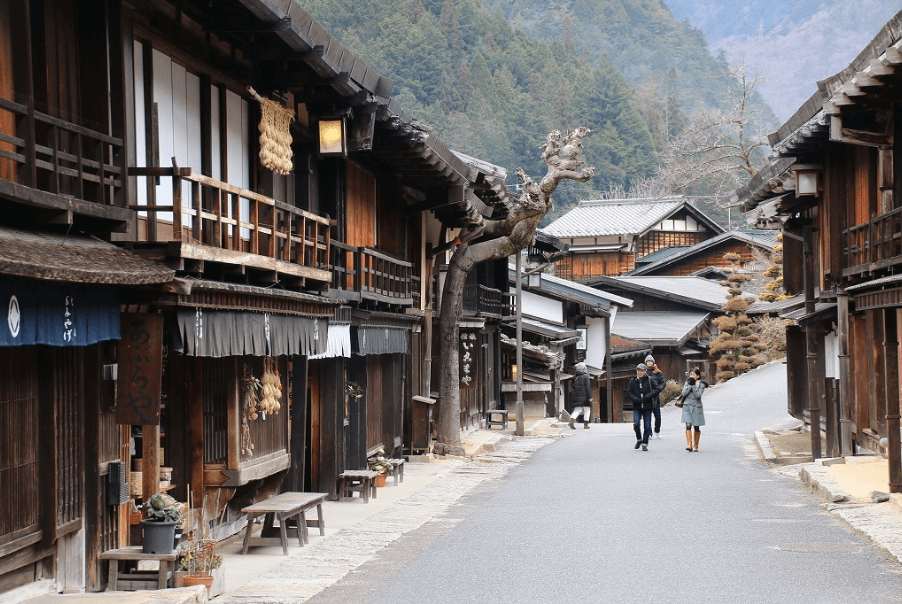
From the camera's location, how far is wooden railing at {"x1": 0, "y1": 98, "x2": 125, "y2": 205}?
347 inches

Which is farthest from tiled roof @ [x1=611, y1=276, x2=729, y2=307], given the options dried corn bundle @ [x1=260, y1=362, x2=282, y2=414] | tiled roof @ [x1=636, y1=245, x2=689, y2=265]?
dried corn bundle @ [x1=260, y1=362, x2=282, y2=414]

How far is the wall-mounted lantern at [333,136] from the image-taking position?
1650 cm

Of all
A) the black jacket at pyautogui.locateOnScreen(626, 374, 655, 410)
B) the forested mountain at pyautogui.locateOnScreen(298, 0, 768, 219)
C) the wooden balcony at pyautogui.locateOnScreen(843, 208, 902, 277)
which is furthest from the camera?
the forested mountain at pyautogui.locateOnScreen(298, 0, 768, 219)

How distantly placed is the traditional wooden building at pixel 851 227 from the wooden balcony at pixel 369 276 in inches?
319

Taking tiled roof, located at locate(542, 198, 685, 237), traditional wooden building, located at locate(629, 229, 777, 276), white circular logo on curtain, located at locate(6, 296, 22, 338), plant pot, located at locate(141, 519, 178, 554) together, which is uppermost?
tiled roof, located at locate(542, 198, 685, 237)

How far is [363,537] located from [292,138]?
5849 mm

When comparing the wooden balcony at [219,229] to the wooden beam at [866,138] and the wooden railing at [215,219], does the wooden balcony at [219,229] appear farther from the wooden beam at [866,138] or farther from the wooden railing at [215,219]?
the wooden beam at [866,138]

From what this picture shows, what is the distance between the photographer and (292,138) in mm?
16312

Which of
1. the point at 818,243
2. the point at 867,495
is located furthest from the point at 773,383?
the point at 867,495

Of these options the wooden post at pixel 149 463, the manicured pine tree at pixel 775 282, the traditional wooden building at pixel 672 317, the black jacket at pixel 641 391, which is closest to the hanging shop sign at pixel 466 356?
the black jacket at pixel 641 391

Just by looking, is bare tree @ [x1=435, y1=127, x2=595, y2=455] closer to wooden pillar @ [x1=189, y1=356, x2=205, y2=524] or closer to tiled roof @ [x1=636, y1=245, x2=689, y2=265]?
wooden pillar @ [x1=189, y1=356, x2=205, y2=524]

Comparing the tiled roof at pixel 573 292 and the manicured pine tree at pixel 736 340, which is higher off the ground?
the tiled roof at pixel 573 292

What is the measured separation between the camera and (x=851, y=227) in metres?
21.3

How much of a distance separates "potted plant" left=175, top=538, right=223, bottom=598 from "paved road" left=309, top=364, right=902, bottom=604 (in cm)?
103
